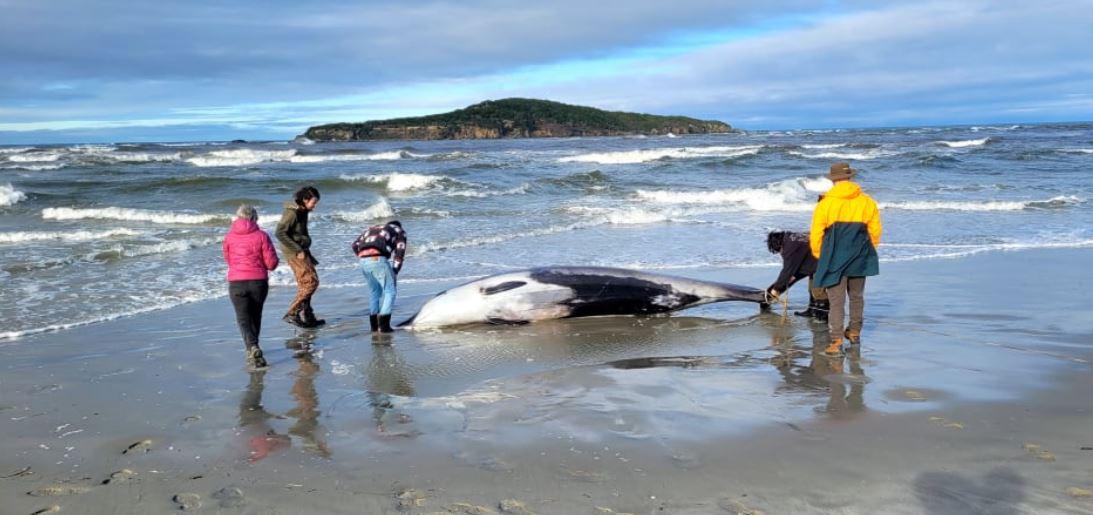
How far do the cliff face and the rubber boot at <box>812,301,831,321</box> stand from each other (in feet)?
340

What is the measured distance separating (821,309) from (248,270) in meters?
6.13

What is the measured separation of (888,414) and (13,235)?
18.0 m

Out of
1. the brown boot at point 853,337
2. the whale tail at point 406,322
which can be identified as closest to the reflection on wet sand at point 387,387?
the whale tail at point 406,322

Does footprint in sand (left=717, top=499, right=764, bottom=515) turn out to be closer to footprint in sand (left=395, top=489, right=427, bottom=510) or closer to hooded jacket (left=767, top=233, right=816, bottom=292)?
footprint in sand (left=395, top=489, right=427, bottom=510)

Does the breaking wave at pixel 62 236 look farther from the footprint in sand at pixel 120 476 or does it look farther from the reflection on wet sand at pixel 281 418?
the footprint in sand at pixel 120 476

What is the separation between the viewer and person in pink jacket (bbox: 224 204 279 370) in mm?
7434

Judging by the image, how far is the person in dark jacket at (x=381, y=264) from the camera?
29.1 ft

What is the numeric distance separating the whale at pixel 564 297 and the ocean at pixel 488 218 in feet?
8.47

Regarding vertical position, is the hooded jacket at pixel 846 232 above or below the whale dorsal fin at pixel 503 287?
above

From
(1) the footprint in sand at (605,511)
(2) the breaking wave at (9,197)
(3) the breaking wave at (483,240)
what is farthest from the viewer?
(2) the breaking wave at (9,197)

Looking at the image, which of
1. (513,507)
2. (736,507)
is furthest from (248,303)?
(736,507)

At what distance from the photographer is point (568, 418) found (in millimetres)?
5746

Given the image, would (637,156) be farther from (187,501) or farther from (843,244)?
(187,501)

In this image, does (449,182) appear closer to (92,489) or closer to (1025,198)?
(1025,198)
